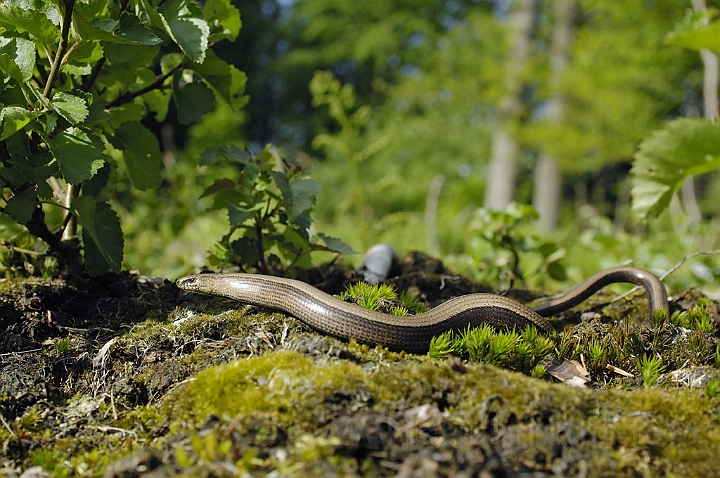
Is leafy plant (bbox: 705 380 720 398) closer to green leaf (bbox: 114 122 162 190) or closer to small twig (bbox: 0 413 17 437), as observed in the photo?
small twig (bbox: 0 413 17 437)

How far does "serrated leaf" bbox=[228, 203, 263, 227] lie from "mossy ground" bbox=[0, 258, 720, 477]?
1.62 ft

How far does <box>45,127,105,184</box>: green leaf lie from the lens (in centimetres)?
253

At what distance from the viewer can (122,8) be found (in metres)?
2.81

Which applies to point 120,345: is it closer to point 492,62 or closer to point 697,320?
point 697,320

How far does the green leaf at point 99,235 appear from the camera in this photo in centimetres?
283

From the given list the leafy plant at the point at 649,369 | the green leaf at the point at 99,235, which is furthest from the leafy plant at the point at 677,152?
the green leaf at the point at 99,235

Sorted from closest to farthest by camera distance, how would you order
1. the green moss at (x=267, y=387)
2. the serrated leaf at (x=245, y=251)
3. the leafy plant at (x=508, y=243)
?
the green moss at (x=267, y=387) < the serrated leaf at (x=245, y=251) < the leafy plant at (x=508, y=243)

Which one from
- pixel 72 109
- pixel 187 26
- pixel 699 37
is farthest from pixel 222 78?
pixel 699 37

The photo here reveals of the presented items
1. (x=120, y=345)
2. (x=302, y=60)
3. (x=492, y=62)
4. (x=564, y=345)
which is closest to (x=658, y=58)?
(x=492, y=62)

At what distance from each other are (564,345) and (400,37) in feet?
125

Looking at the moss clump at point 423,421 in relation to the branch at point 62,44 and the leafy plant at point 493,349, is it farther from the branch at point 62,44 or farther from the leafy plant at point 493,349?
the branch at point 62,44

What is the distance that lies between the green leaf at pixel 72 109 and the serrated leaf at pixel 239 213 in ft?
2.94

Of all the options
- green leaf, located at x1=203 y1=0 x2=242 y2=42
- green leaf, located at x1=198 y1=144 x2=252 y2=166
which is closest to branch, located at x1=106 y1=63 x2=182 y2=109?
green leaf, located at x1=203 y1=0 x2=242 y2=42

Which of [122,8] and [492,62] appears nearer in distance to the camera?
[122,8]
